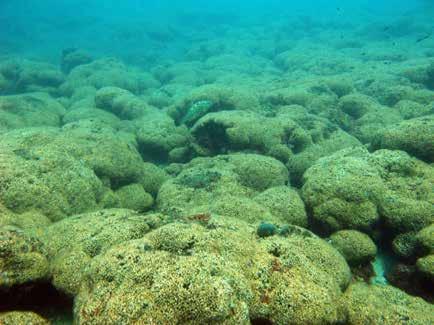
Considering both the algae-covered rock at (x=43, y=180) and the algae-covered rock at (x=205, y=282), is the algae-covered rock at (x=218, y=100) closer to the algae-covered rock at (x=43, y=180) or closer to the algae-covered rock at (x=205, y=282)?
the algae-covered rock at (x=43, y=180)

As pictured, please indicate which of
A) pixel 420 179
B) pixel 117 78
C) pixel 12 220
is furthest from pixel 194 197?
pixel 117 78

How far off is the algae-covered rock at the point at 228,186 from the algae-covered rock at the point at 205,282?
1963 millimetres

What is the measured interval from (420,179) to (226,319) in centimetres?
692

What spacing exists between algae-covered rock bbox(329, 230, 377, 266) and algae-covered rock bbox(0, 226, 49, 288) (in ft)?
19.2

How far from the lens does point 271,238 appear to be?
5.63 m

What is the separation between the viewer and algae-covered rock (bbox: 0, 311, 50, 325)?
14.1 ft

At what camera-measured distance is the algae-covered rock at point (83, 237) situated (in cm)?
521

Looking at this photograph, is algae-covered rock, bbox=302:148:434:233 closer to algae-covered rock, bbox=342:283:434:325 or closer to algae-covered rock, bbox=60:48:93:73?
algae-covered rock, bbox=342:283:434:325

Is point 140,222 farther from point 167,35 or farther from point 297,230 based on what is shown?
point 167,35

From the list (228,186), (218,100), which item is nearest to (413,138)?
(228,186)

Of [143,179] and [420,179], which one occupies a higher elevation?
[420,179]

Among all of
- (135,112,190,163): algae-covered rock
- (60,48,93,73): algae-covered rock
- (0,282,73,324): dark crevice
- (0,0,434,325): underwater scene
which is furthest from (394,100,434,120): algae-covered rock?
(60,48,93,73): algae-covered rock

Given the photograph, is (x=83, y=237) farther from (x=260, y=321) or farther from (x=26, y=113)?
(x=26, y=113)

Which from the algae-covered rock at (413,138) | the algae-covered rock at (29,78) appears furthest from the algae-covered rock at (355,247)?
the algae-covered rock at (29,78)
